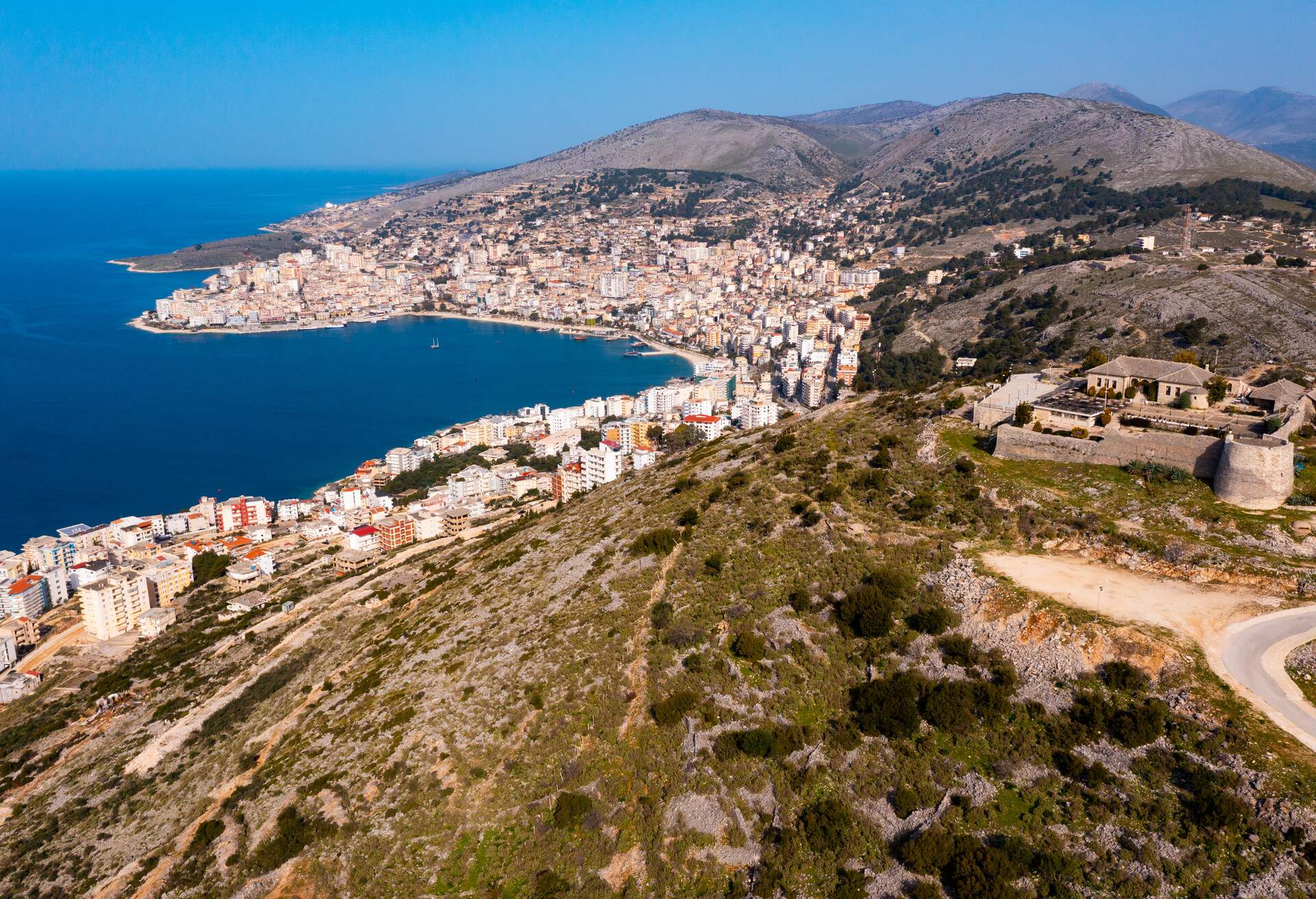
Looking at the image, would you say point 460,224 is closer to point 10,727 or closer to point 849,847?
point 10,727

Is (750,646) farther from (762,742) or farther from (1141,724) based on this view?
(1141,724)

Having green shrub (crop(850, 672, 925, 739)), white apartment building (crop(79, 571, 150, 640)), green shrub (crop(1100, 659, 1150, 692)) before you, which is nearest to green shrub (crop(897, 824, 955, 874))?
green shrub (crop(850, 672, 925, 739))

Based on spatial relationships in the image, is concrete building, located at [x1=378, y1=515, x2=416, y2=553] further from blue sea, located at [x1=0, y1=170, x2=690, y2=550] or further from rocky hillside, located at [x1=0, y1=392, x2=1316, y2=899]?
rocky hillside, located at [x1=0, y1=392, x2=1316, y2=899]

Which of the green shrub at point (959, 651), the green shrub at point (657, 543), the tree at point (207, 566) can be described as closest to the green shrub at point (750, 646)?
the green shrub at point (959, 651)

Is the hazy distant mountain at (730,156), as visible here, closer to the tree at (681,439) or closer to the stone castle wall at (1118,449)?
the tree at (681,439)

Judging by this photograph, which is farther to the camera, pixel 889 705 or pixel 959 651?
pixel 959 651

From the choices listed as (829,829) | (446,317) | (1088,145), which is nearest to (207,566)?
(829,829)
